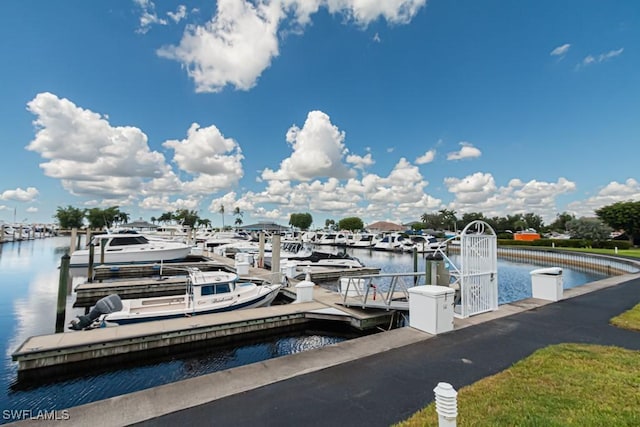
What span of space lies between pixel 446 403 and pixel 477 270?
24.8ft

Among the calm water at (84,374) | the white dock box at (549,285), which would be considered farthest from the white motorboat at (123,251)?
the white dock box at (549,285)

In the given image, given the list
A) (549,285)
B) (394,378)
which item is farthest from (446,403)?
(549,285)

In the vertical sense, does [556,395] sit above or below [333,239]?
below

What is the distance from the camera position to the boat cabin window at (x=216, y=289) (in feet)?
38.9

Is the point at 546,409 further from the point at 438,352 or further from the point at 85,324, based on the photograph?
the point at 85,324

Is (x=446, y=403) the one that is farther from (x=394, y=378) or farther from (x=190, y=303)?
(x=190, y=303)

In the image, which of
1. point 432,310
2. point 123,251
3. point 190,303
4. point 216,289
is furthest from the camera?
point 123,251

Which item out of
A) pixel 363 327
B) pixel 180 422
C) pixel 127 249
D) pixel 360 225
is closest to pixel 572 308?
pixel 363 327

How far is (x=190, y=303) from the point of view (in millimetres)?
11852

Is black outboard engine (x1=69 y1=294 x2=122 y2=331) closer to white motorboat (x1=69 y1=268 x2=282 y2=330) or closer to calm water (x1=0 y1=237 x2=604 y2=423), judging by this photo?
white motorboat (x1=69 y1=268 x2=282 y2=330)

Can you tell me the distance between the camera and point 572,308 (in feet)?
33.8

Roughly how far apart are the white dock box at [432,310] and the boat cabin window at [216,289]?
24.4ft

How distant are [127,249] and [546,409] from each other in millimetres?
30964

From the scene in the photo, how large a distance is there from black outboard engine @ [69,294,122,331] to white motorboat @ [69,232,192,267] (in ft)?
61.9
